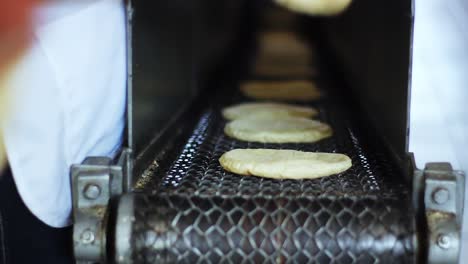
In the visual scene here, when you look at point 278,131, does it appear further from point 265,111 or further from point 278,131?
→ point 265,111

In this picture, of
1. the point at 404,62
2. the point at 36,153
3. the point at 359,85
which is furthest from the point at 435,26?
the point at 36,153

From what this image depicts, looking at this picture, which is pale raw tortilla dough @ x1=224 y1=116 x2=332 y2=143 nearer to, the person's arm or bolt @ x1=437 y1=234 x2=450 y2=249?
bolt @ x1=437 y1=234 x2=450 y2=249

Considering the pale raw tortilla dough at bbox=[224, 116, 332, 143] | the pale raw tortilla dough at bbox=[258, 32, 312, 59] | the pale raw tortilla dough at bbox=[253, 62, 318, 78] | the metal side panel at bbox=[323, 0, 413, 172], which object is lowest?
the pale raw tortilla dough at bbox=[258, 32, 312, 59]

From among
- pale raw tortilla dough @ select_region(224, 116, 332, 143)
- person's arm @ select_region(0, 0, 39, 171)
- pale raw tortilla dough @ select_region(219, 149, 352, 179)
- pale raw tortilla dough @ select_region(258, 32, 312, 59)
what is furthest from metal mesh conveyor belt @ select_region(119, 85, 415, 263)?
pale raw tortilla dough @ select_region(258, 32, 312, 59)

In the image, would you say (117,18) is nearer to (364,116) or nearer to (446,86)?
(364,116)

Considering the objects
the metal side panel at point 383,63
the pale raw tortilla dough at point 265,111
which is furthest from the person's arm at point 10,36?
the pale raw tortilla dough at point 265,111

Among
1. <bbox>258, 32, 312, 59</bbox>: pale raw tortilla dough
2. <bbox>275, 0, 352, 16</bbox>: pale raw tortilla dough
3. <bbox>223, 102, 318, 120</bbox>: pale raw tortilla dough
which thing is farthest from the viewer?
<bbox>258, 32, 312, 59</bbox>: pale raw tortilla dough

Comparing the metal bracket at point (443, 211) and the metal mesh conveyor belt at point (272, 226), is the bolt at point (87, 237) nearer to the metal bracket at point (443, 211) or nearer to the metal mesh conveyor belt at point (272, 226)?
the metal mesh conveyor belt at point (272, 226)
